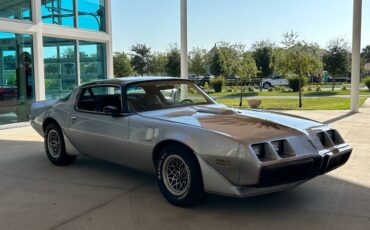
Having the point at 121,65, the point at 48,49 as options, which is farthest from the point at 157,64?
the point at 48,49

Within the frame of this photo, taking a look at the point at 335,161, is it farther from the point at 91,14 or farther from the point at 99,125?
the point at 91,14

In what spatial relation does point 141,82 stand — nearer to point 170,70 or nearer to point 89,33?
point 89,33

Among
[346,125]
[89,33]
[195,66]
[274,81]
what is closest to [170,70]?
[195,66]

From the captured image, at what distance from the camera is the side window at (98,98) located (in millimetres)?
5664

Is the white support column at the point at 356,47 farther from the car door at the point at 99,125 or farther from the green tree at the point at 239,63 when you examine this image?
the car door at the point at 99,125

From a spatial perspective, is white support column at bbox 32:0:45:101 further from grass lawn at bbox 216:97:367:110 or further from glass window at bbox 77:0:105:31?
grass lawn at bbox 216:97:367:110

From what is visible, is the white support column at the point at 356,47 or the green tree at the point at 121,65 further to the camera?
the green tree at the point at 121,65

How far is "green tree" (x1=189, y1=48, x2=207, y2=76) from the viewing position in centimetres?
4338

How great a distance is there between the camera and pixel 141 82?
222 inches

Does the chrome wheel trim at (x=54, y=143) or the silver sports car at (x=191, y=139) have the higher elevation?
the silver sports car at (x=191, y=139)

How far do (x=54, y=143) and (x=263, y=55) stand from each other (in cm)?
4407

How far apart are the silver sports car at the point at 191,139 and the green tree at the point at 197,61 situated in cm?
3740

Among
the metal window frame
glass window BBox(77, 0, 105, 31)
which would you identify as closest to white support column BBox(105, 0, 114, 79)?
glass window BBox(77, 0, 105, 31)

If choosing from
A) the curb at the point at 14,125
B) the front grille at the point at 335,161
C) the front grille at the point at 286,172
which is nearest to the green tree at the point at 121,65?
the curb at the point at 14,125
